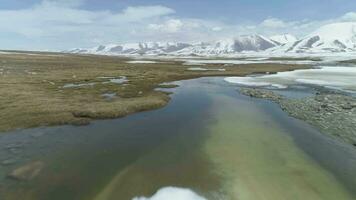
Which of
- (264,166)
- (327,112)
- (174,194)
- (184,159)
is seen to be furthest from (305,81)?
(174,194)

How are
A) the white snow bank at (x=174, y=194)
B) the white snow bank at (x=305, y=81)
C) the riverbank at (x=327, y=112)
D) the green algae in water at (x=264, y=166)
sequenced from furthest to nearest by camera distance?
the white snow bank at (x=305, y=81) → the riverbank at (x=327, y=112) → the green algae in water at (x=264, y=166) → the white snow bank at (x=174, y=194)

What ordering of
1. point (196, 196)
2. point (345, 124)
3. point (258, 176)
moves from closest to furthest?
1. point (196, 196)
2. point (258, 176)
3. point (345, 124)

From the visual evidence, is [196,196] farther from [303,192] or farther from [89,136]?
[89,136]

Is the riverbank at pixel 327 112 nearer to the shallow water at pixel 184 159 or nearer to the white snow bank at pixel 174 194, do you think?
the shallow water at pixel 184 159

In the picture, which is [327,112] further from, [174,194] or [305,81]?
[305,81]

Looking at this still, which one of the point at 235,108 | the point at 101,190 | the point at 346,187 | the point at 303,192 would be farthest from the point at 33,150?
the point at 235,108

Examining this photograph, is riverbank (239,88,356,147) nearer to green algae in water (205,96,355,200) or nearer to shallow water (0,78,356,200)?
shallow water (0,78,356,200)

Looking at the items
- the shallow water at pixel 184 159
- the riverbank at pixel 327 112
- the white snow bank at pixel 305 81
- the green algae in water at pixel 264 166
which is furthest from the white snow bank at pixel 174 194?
the white snow bank at pixel 305 81
